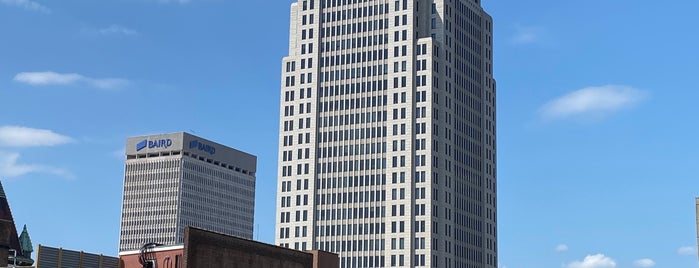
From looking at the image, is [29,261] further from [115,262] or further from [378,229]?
[378,229]

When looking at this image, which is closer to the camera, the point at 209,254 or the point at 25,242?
the point at 209,254

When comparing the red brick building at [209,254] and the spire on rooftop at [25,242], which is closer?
the red brick building at [209,254]

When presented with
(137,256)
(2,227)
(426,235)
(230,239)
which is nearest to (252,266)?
(230,239)

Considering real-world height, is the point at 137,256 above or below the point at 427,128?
below

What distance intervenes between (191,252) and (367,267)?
395 ft

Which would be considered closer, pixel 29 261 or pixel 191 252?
pixel 191 252

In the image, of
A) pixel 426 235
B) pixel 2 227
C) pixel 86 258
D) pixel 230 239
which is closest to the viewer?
pixel 86 258

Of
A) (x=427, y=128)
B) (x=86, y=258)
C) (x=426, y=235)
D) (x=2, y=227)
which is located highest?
(x=427, y=128)

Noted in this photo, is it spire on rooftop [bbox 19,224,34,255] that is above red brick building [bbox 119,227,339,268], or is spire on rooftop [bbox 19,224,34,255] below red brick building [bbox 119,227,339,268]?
above

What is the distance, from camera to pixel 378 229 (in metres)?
200

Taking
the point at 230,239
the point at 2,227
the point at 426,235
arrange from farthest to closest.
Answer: the point at 426,235
the point at 2,227
the point at 230,239

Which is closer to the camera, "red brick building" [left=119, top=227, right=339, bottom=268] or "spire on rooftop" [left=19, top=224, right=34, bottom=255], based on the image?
"red brick building" [left=119, top=227, right=339, bottom=268]

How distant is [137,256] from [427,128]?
123 m

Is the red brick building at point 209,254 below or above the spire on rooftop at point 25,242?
below
